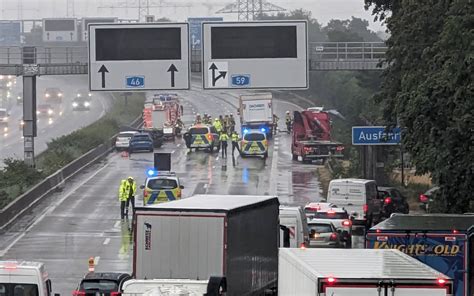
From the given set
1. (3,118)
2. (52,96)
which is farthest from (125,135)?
(52,96)

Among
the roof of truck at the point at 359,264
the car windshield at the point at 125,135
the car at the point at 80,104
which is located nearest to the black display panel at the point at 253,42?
the roof of truck at the point at 359,264

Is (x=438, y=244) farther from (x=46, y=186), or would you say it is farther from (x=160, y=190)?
(x=46, y=186)

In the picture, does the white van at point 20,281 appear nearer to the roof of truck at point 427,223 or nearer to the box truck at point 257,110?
the roof of truck at point 427,223

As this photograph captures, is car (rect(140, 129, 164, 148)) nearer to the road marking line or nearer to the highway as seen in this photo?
the highway

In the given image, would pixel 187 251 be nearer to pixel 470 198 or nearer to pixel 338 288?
pixel 338 288

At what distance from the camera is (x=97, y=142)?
72.6 m

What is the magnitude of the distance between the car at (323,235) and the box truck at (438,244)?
34.7 feet

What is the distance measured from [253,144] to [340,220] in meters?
31.3

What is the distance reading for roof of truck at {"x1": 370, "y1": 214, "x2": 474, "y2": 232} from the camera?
2289cm

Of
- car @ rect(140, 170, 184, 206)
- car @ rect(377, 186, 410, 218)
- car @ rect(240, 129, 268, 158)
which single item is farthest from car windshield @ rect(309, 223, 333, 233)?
car @ rect(240, 129, 268, 158)

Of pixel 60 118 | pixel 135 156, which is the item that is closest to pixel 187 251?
pixel 135 156

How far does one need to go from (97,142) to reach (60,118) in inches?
1407

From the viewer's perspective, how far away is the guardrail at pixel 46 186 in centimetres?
4248

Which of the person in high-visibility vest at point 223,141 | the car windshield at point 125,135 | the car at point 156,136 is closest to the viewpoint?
the person in high-visibility vest at point 223,141
